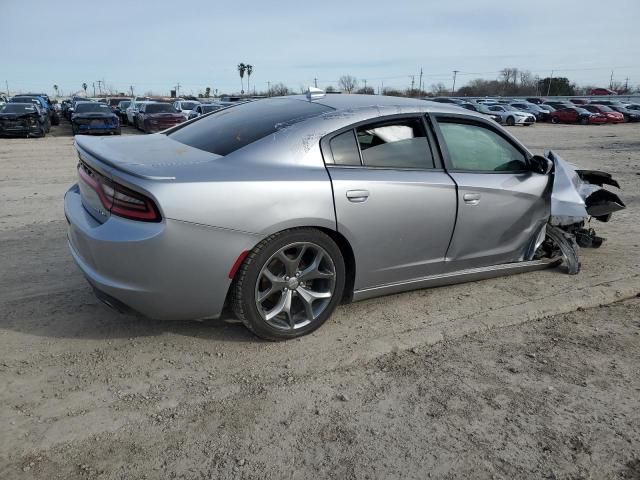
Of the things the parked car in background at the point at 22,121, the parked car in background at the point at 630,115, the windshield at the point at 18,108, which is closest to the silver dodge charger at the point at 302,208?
the parked car in background at the point at 22,121

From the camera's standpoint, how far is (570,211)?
425 cm

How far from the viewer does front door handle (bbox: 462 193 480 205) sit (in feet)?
11.9

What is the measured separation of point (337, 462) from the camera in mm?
2217

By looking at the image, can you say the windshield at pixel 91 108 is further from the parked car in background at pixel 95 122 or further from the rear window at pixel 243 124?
the rear window at pixel 243 124

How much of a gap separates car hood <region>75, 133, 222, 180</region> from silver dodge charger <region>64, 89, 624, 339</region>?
0.05ft

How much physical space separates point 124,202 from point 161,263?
0.39m

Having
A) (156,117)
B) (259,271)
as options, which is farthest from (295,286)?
(156,117)

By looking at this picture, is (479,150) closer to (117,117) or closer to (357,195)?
(357,195)

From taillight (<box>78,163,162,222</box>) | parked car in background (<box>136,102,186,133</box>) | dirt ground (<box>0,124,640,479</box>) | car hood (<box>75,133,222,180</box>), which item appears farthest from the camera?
parked car in background (<box>136,102,186,133</box>)

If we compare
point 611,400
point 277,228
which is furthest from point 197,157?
point 611,400

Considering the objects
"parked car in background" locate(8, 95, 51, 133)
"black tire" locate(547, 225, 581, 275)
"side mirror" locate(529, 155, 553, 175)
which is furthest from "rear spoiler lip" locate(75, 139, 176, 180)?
"parked car in background" locate(8, 95, 51, 133)

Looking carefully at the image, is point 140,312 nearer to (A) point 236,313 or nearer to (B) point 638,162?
(A) point 236,313

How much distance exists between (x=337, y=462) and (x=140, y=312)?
1.40 metres

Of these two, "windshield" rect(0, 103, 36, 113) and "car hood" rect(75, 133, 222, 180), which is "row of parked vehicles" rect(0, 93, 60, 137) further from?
"car hood" rect(75, 133, 222, 180)
